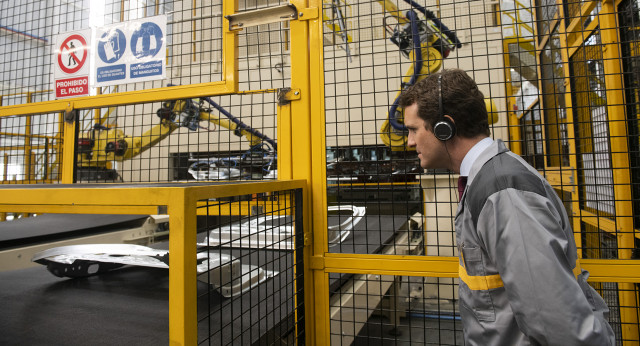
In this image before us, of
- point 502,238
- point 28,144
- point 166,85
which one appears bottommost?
point 502,238

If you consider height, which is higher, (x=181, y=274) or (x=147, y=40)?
(x=147, y=40)

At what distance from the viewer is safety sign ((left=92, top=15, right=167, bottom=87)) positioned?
188 centimetres

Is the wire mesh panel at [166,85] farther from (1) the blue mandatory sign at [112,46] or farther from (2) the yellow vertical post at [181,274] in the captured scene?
(2) the yellow vertical post at [181,274]

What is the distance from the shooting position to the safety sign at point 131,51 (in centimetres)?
188

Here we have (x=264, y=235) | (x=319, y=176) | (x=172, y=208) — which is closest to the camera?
(x=172, y=208)

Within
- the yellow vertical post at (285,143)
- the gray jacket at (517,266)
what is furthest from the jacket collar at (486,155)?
the yellow vertical post at (285,143)

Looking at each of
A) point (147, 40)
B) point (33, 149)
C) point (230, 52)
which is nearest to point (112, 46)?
point (147, 40)

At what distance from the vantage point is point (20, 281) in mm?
2189

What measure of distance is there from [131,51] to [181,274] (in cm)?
162

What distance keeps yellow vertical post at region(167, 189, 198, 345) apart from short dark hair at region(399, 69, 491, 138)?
746mm

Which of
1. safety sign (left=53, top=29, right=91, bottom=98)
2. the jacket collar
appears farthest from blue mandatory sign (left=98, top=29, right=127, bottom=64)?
the jacket collar

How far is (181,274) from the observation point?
2.71ft

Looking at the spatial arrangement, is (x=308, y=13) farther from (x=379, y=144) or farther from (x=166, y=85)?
(x=166, y=85)

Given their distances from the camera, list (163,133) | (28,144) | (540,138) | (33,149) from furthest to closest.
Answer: (33,149) → (28,144) → (163,133) → (540,138)
